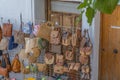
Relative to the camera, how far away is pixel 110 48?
404 cm

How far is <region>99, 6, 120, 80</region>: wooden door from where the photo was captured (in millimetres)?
3898

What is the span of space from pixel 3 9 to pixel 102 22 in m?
1.96

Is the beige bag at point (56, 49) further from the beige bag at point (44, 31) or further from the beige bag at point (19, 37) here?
the beige bag at point (19, 37)

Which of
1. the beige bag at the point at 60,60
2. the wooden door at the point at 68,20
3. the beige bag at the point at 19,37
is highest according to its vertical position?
the wooden door at the point at 68,20

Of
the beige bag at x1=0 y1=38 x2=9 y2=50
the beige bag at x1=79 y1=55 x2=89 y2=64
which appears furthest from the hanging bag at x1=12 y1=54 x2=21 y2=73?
the beige bag at x1=79 y1=55 x2=89 y2=64

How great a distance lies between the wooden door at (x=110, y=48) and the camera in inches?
153

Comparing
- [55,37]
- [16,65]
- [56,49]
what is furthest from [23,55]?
[55,37]

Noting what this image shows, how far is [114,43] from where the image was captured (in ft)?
13.1

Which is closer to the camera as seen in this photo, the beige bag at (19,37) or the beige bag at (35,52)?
the beige bag at (35,52)

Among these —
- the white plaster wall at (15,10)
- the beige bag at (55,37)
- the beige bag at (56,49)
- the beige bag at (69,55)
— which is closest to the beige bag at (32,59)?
the beige bag at (56,49)

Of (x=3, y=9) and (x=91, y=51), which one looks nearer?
(x=91, y=51)

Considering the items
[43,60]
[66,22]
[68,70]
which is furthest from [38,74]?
[66,22]

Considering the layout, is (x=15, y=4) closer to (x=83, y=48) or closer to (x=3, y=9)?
(x=3, y=9)

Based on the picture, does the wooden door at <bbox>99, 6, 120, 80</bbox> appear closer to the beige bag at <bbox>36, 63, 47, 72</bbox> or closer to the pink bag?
the beige bag at <bbox>36, 63, 47, 72</bbox>
